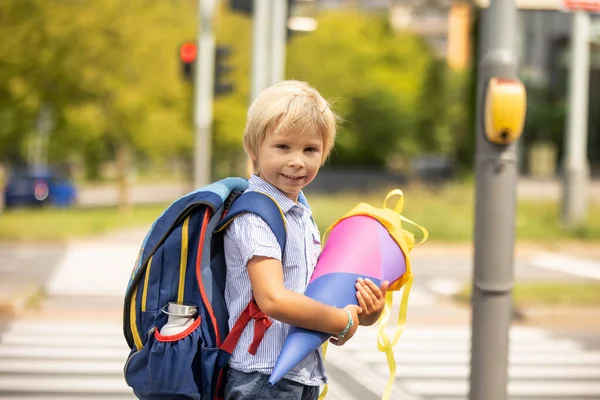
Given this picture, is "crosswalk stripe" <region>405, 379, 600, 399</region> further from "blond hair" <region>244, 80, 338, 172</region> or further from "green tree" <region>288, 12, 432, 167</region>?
"green tree" <region>288, 12, 432, 167</region>

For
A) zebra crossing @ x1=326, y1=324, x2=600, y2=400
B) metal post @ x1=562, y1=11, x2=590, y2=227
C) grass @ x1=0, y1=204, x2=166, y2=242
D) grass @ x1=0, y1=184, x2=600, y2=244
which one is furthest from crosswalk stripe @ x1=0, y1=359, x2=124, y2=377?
metal post @ x1=562, y1=11, x2=590, y2=227

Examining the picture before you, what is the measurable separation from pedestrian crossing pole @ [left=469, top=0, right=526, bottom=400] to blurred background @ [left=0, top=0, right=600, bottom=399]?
3.83ft

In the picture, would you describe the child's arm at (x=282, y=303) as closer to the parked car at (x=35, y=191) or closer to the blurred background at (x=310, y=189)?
the blurred background at (x=310, y=189)

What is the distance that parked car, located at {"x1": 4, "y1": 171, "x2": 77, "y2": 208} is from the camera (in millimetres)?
32031

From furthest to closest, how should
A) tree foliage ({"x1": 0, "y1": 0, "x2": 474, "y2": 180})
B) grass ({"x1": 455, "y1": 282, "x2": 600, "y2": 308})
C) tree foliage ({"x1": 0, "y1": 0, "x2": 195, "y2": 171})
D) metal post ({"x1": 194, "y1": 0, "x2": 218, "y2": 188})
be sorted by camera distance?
tree foliage ({"x1": 0, "y1": 0, "x2": 474, "y2": 180}) < tree foliage ({"x1": 0, "y1": 0, "x2": 195, "y2": 171}) < metal post ({"x1": 194, "y1": 0, "x2": 218, "y2": 188}) < grass ({"x1": 455, "y1": 282, "x2": 600, "y2": 308})

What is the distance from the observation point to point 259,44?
1329 cm

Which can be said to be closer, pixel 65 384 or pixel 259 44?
pixel 65 384

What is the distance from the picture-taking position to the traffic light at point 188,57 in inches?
510

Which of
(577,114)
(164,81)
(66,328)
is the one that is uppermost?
(164,81)

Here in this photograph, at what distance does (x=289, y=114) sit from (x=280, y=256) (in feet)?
1.25

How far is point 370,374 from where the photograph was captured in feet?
23.4

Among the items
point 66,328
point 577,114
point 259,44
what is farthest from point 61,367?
point 577,114

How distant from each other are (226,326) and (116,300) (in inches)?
347

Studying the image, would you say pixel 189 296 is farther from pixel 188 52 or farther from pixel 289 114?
pixel 188 52
